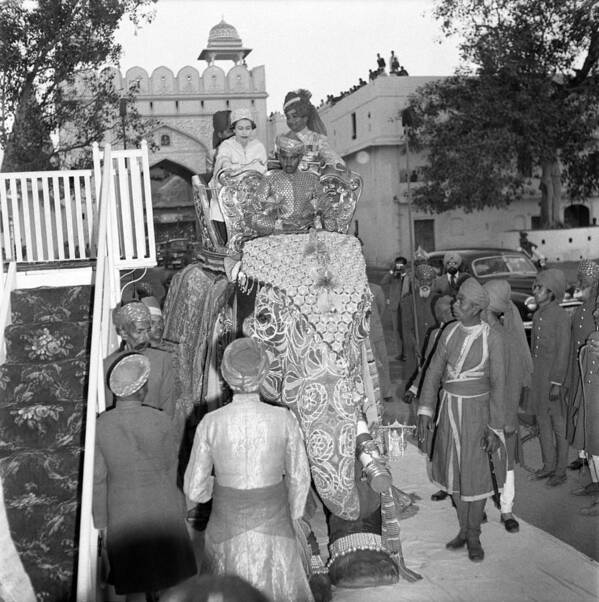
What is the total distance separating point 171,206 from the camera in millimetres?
50406

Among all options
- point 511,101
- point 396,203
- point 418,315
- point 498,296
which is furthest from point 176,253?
point 498,296

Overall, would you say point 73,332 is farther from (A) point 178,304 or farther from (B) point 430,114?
Answer: (B) point 430,114

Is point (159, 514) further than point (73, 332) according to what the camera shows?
No

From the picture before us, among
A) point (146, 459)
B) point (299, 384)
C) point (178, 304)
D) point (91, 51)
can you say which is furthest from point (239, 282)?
point (91, 51)

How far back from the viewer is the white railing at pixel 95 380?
179 inches

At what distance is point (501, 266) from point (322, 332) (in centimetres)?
1253

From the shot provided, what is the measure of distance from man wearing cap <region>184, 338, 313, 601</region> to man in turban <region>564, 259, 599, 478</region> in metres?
3.60

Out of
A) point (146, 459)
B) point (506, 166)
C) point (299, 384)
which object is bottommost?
point (146, 459)

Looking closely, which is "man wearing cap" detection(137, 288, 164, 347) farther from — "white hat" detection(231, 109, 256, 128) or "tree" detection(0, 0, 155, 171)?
"tree" detection(0, 0, 155, 171)

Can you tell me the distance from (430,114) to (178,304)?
1014 inches

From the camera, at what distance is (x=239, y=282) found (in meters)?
5.07

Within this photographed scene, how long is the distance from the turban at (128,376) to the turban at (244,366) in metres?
0.68

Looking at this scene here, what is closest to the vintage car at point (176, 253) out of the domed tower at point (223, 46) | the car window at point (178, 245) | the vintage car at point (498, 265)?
the car window at point (178, 245)

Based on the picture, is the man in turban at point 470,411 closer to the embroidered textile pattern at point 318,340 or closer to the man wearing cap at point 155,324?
the embroidered textile pattern at point 318,340
